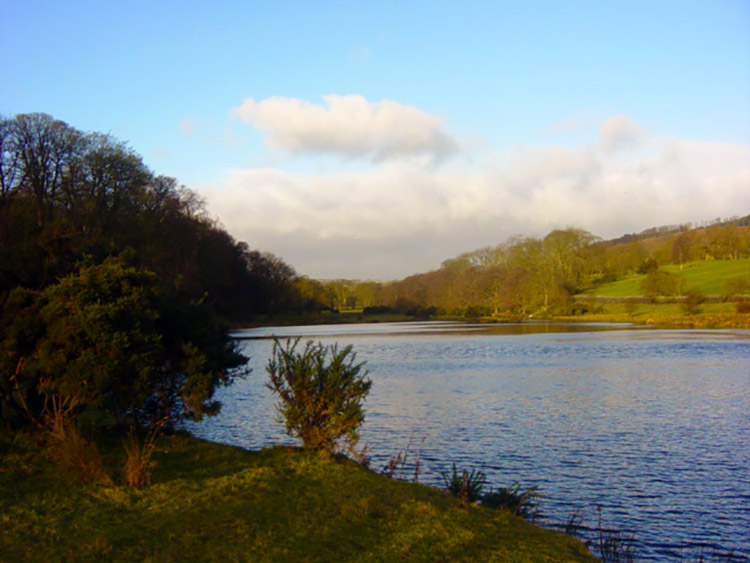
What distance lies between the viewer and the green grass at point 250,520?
639 centimetres

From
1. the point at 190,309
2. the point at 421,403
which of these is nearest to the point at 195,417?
the point at 190,309

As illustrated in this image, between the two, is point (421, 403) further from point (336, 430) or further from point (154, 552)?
point (154, 552)

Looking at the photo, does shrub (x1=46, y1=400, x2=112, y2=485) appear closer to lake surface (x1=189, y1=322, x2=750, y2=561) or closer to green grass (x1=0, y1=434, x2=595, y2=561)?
green grass (x1=0, y1=434, x2=595, y2=561)

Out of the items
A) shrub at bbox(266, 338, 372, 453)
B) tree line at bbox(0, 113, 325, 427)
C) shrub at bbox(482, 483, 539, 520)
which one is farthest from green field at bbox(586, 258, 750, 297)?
tree line at bbox(0, 113, 325, 427)

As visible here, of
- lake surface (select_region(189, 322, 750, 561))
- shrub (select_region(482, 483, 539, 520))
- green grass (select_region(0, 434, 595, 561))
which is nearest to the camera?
green grass (select_region(0, 434, 595, 561))

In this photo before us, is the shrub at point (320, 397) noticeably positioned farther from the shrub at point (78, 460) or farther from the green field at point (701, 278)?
the green field at point (701, 278)

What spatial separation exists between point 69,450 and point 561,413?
14.7 metres

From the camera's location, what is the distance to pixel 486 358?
3788 cm

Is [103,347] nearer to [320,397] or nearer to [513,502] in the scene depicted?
[320,397]

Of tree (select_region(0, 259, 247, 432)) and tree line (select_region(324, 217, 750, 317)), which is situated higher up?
tree line (select_region(324, 217, 750, 317))

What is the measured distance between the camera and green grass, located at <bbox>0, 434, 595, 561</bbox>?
6.39m

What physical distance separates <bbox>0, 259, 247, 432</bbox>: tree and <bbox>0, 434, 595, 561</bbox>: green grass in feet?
4.19

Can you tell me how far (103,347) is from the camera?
31.7 feet

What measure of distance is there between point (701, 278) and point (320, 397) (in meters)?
92.1
